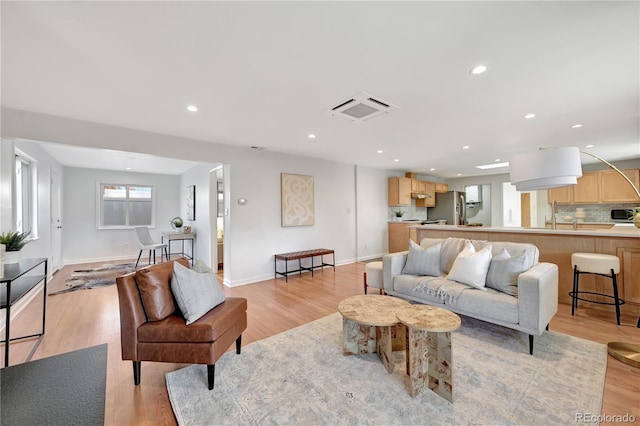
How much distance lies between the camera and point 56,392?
2.32 feet

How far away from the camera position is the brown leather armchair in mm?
1826

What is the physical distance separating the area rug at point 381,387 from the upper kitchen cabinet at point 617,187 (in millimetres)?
5278

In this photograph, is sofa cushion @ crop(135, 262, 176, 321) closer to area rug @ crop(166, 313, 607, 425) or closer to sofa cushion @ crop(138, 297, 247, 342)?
sofa cushion @ crop(138, 297, 247, 342)

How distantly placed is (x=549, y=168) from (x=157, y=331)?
3.29m

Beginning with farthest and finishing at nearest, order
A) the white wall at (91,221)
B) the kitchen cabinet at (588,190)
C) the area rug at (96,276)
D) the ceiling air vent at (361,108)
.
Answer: the white wall at (91,221) → the kitchen cabinet at (588,190) → the area rug at (96,276) → the ceiling air vent at (361,108)

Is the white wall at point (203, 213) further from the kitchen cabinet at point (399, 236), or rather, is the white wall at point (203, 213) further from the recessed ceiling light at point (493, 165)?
the recessed ceiling light at point (493, 165)

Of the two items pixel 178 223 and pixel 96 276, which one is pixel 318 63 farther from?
pixel 178 223

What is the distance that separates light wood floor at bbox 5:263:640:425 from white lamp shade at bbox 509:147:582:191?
1488 millimetres

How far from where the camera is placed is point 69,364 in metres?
0.82

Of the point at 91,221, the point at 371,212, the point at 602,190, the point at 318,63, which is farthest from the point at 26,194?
the point at 602,190

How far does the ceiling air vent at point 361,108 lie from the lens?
2.70 metres

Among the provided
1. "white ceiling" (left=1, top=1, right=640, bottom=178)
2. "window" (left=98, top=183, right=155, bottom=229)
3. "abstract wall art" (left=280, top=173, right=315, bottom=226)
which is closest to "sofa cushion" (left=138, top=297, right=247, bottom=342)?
"white ceiling" (left=1, top=1, right=640, bottom=178)

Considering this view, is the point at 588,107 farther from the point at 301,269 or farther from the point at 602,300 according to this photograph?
the point at 301,269

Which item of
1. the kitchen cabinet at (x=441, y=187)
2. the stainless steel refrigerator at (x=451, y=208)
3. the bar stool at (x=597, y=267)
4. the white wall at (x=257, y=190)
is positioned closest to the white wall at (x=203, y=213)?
the white wall at (x=257, y=190)
